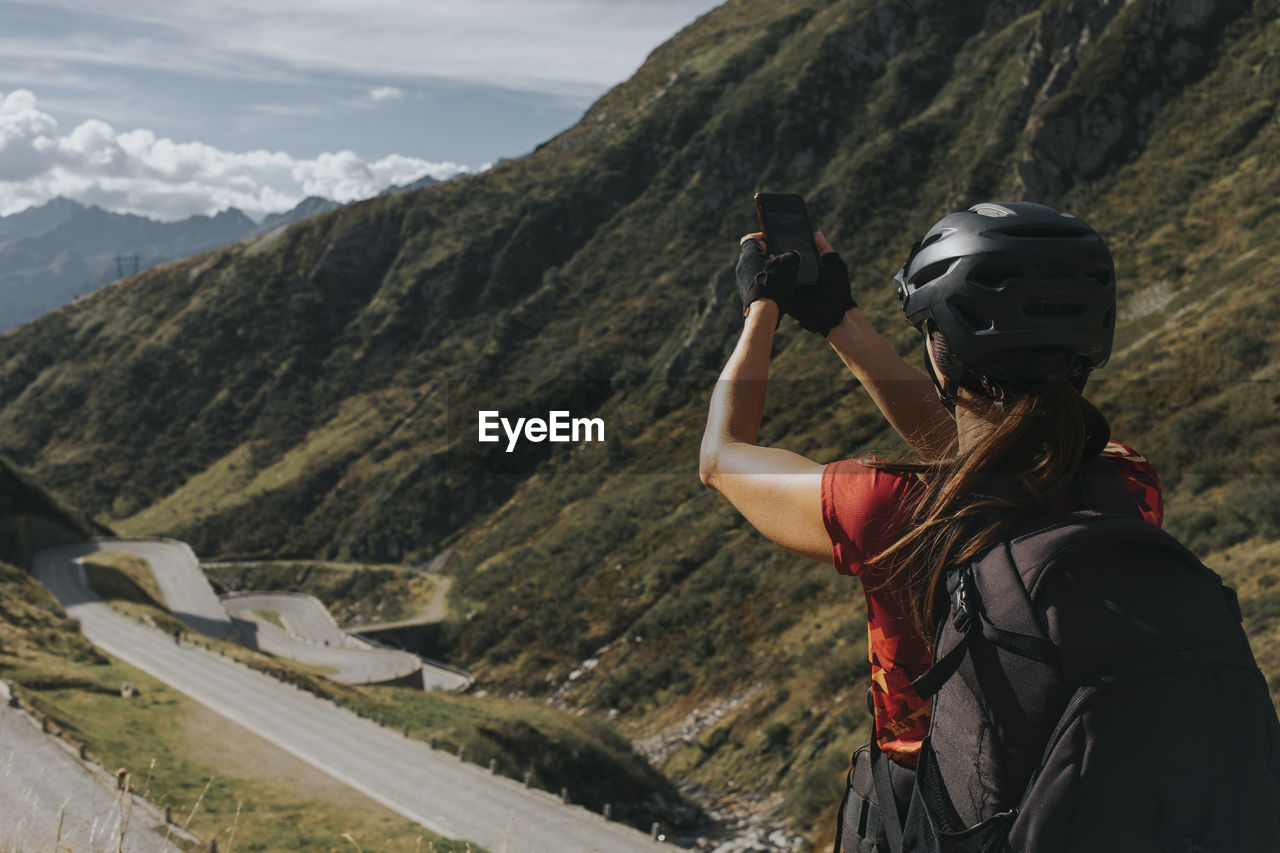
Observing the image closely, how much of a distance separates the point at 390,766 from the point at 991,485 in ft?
74.4

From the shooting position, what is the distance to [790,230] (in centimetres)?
282

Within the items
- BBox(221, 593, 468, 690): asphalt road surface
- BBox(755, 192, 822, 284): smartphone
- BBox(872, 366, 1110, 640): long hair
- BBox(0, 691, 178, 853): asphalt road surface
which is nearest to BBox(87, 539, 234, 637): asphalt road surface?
BBox(221, 593, 468, 690): asphalt road surface

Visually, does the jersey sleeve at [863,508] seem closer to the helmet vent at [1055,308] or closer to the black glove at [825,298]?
the helmet vent at [1055,308]

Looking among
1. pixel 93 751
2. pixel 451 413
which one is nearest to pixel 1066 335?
pixel 93 751

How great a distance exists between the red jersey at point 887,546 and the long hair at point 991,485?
0.03m

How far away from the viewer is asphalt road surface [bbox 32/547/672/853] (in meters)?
18.1

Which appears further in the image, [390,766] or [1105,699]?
[390,766]

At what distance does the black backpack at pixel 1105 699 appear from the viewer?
1.52 meters

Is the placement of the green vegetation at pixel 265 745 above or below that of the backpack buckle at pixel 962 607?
below

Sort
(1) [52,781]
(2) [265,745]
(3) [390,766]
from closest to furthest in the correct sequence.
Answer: (1) [52,781], (3) [390,766], (2) [265,745]

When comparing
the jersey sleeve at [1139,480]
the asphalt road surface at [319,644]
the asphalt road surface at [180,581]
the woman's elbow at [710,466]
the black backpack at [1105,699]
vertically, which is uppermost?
the woman's elbow at [710,466]

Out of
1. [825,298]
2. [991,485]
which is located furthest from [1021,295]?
[825,298]

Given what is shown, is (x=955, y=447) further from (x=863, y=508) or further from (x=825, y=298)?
(x=825, y=298)

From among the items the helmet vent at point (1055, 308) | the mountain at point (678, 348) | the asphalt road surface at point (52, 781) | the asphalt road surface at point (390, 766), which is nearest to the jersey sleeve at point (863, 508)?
the mountain at point (678, 348)
